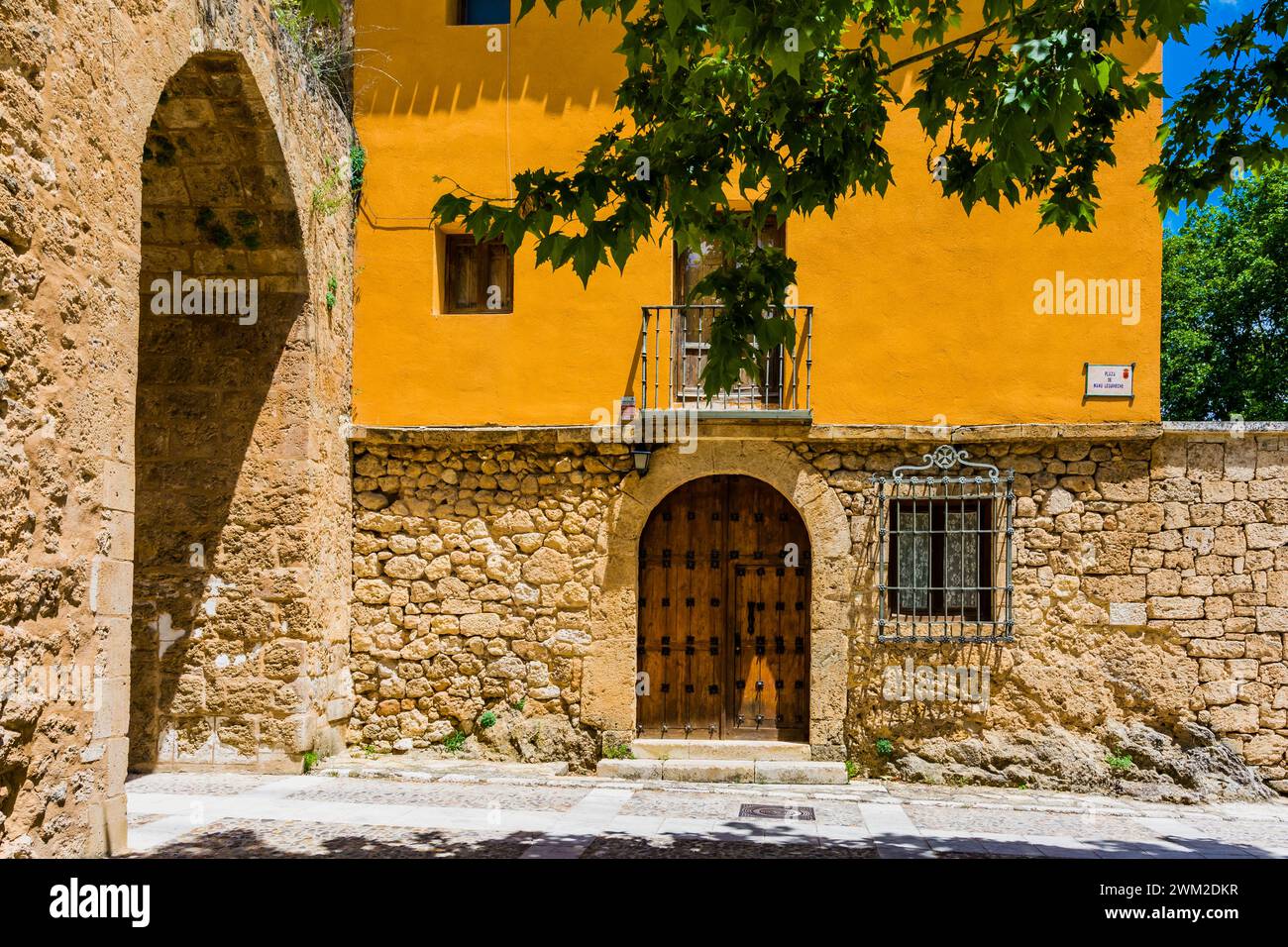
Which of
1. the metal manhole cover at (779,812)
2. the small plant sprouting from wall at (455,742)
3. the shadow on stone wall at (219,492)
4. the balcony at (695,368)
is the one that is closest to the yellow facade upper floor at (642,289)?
the balcony at (695,368)

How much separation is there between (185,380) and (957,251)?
5.76 m

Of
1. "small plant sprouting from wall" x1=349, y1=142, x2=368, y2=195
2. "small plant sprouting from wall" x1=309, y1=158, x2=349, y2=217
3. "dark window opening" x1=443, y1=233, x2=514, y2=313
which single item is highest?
"small plant sprouting from wall" x1=349, y1=142, x2=368, y2=195

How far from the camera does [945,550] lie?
870cm

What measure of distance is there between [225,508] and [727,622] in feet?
12.4

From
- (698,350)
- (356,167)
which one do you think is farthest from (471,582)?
(356,167)

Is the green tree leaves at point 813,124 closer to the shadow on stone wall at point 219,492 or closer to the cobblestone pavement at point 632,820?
the cobblestone pavement at point 632,820

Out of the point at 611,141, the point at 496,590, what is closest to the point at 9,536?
the point at 611,141

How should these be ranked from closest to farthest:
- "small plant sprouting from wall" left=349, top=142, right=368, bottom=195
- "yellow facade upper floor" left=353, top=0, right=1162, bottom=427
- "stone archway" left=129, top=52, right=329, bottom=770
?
"stone archway" left=129, top=52, right=329, bottom=770, "yellow facade upper floor" left=353, top=0, right=1162, bottom=427, "small plant sprouting from wall" left=349, top=142, right=368, bottom=195

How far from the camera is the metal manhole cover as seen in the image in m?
7.04

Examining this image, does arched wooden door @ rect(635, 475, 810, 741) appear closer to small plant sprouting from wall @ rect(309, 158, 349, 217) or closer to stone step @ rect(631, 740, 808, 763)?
stone step @ rect(631, 740, 808, 763)

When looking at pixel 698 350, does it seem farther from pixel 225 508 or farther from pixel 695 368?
pixel 225 508

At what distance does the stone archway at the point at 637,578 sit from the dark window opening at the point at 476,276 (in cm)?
182

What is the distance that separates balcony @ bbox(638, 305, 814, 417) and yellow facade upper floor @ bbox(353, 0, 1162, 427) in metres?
0.02

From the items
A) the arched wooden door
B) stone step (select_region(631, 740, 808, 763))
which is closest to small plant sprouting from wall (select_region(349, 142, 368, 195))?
the arched wooden door
